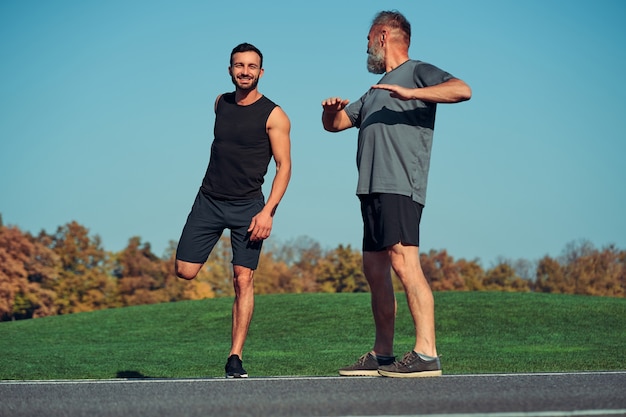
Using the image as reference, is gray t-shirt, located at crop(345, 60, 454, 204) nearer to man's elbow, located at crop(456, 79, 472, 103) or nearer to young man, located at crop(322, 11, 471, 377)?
young man, located at crop(322, 11, 471, 377)

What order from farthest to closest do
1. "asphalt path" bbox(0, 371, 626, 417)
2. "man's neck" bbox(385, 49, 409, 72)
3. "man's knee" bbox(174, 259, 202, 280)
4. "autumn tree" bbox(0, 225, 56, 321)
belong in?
"autumn tree" bbox(0, 225, 56, 321), "man's knee" bbox(174, 259, 202, 280), "man's neck" bbox(385, 49, 409, 72), "asphalt path" bbox(0, 371, 626, 417)

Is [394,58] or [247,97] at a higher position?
[394,58]

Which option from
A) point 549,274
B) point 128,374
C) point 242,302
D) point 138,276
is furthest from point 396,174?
point 549,274

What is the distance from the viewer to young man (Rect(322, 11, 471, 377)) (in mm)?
5641

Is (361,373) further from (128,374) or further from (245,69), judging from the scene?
(128,374)

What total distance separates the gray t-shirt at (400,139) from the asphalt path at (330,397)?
50.5 inches

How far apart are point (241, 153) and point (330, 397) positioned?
272 centimetres

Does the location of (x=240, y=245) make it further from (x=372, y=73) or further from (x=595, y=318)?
(x=595, y=318)

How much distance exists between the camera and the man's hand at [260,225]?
654cm

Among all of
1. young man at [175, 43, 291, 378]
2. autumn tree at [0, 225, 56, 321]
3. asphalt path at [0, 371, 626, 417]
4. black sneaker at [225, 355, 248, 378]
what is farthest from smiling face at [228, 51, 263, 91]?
autumn tree at [0, 225, 56, 321]

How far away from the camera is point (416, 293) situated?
570 centimetres

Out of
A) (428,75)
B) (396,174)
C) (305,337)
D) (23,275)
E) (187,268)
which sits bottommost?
(305,337)

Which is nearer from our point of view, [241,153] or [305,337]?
[241,153]

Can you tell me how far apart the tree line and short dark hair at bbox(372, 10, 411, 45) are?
163ft
